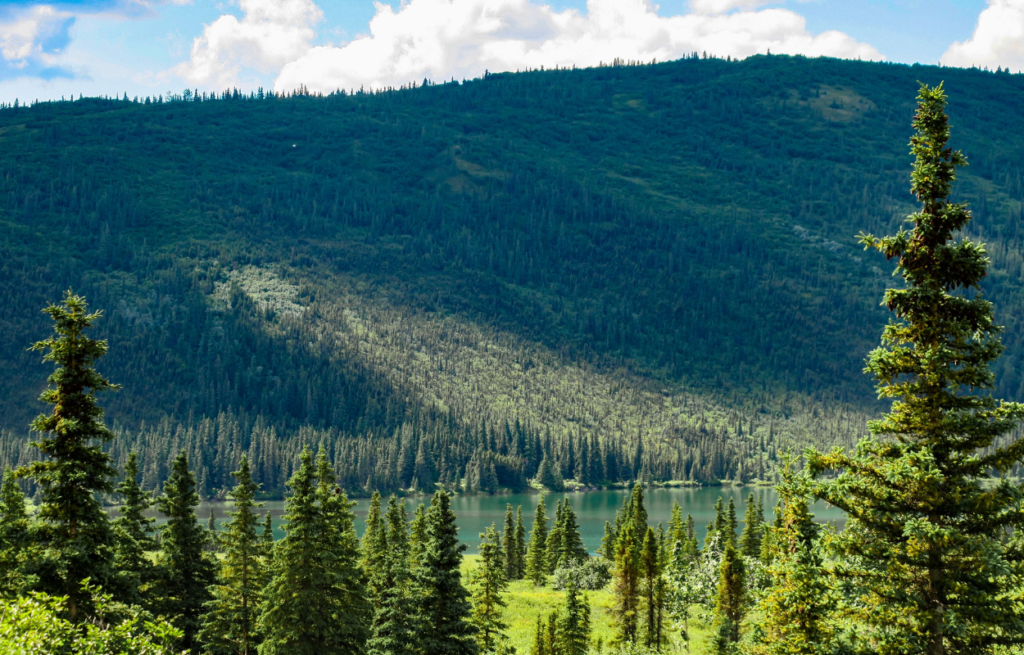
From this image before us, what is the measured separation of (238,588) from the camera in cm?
4828

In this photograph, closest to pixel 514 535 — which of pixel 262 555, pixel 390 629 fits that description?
pixel 262 555

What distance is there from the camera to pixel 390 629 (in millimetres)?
40594

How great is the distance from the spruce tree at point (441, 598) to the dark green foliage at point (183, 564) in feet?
55.1

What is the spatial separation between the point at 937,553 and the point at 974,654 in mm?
1975

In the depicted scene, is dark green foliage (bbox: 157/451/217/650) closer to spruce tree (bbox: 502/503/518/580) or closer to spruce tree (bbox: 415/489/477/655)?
spruce tree (bbox: 415/489/477/655)

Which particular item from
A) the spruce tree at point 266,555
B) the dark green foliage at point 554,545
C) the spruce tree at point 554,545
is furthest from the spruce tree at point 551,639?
the spruce tree at point 554,545

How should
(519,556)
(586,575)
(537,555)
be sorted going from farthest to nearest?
1. (519,556)
2. (537,555)
3. (586,575)

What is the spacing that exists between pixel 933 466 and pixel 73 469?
24.6 m

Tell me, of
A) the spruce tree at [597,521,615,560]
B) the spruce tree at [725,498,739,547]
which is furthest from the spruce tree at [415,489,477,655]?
the spruce tree at [597,521,615,560]

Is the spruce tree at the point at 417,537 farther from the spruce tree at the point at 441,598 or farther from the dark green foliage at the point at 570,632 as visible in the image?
the spruce tree at the point at 441,598

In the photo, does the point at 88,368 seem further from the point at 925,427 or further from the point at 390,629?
the point at 925,427

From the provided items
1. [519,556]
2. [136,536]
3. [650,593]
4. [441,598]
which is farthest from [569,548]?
[441,598]

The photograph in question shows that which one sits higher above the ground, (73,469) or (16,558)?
(73,469)

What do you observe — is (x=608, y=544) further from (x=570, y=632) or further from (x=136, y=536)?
(x=136, y=536)
